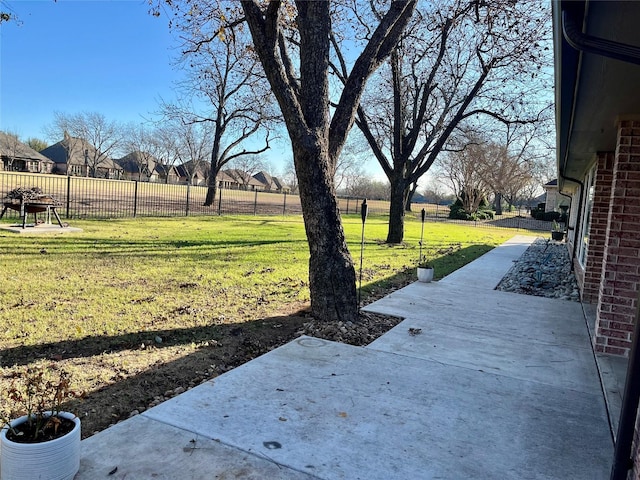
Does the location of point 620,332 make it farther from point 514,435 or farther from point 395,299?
point 395,299

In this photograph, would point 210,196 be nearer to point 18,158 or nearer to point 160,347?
point 160,347

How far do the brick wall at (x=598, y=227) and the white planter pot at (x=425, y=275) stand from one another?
2.35m

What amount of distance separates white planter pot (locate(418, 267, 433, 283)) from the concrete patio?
294cm

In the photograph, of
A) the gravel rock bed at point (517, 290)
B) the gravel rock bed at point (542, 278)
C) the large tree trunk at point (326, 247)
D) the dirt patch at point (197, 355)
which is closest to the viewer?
the dirt patch at point (197, 355)

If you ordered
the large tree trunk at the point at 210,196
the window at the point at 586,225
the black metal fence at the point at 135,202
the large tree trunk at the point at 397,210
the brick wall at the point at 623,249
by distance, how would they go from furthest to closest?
the large tree trunk at the point at 210,196, the black metal fence at the point at 135,202, the large tree trunk at the point at 397,210, the window at the point at 586,225, the brick wall at the point at 623,249

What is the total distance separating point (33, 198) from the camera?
11227 mm

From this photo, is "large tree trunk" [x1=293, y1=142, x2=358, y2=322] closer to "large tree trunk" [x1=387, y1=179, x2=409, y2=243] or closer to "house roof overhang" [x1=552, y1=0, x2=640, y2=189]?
"house roof overhang" [x1=552, y1=0, x2=640, y2=189]

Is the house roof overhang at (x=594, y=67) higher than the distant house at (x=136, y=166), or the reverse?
the distant house at (x=136, y=166)

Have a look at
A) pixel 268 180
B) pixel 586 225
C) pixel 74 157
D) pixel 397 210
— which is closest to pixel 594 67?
pixel 586 225

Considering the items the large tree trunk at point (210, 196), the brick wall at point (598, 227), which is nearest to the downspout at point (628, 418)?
the brick wall at point (598, 227)

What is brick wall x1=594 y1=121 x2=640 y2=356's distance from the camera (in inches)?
170

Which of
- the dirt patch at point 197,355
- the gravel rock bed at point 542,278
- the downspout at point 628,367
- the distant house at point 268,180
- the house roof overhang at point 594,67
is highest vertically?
the distant house at point 268,180

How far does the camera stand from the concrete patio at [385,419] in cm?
240

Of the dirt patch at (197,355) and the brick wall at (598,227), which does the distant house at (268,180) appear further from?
the dirt patch at (197,355)
